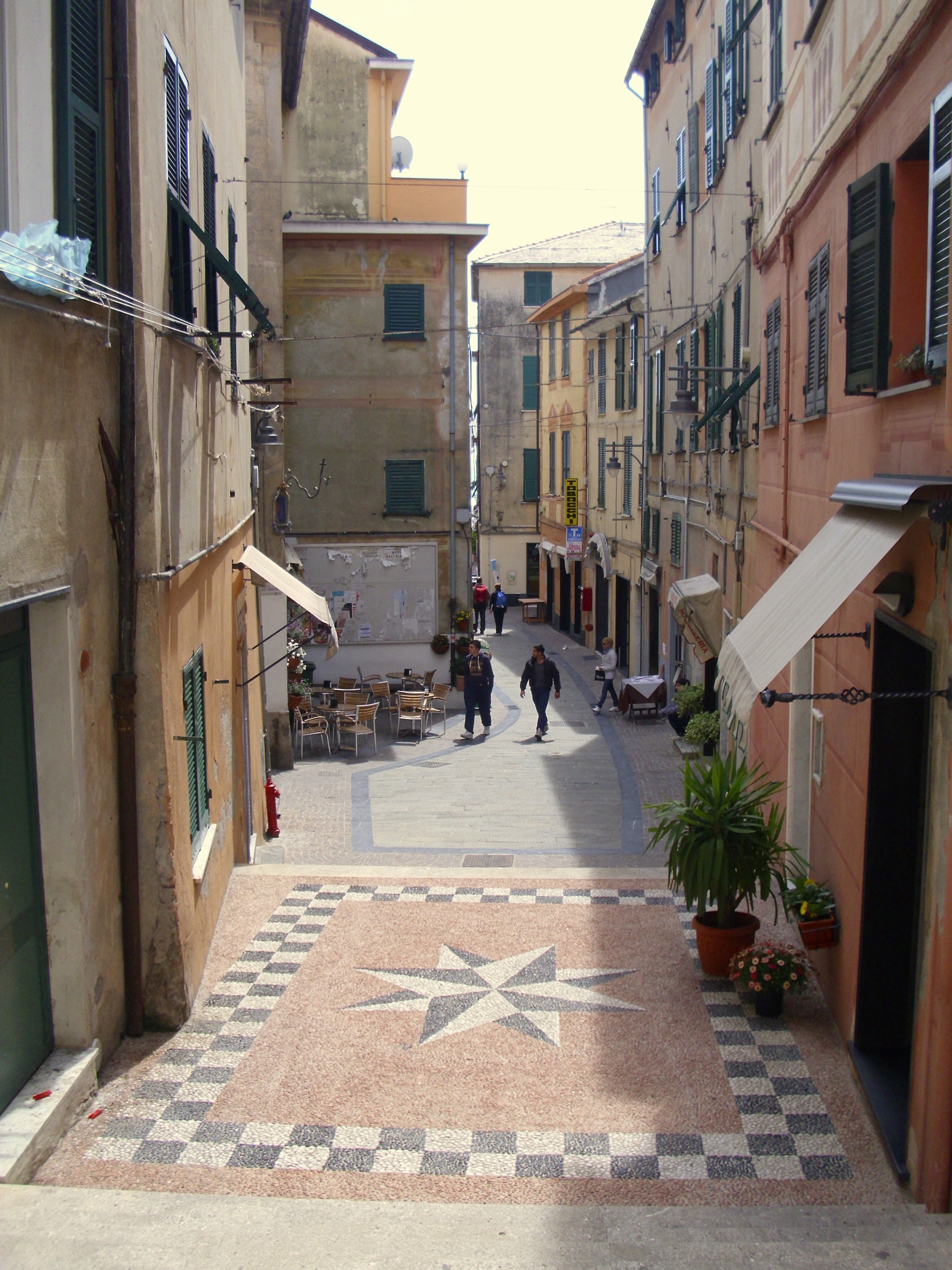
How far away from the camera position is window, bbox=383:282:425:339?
24438 millimetres

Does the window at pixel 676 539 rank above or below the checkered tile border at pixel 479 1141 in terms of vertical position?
above

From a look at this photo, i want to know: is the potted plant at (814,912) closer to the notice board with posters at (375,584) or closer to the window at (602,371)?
the notice board with posters at (375,584)

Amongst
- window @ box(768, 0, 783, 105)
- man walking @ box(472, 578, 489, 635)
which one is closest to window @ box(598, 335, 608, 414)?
man walking @ box(472, 578, 489, 635)

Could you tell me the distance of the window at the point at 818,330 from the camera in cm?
877

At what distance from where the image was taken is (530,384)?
4622 centimetres

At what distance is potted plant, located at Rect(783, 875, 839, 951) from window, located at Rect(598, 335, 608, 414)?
85.0ft

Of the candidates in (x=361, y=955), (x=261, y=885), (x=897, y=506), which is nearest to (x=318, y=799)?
(x=261, y=885)

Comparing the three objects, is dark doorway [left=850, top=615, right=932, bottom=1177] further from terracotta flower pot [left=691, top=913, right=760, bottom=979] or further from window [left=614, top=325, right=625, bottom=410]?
window [left=614, top=325, right=625, bottom=410]

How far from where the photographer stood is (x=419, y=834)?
14.3 m

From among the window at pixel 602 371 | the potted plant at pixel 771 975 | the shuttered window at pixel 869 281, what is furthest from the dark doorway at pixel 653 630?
the shuttered window at pixel 869 281

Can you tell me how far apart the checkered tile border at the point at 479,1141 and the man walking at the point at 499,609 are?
104 feet

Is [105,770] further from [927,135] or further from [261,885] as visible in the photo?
[927,135]

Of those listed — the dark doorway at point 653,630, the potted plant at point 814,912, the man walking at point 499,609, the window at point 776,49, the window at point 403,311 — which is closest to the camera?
the potted plant at point 814,912

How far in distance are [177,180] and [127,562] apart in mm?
3257
